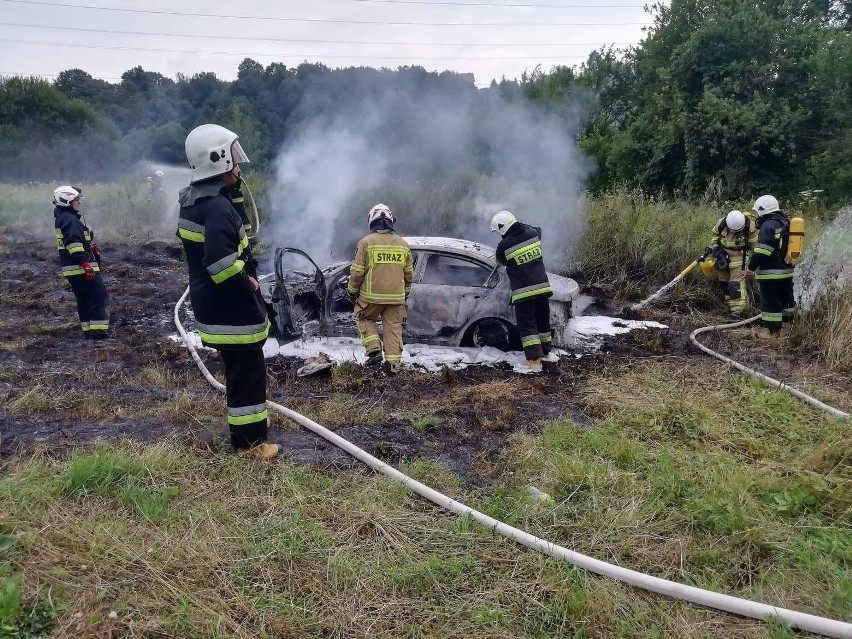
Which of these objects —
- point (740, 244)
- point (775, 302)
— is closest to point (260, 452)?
point (775, 302)

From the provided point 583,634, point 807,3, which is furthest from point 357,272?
point 807,3

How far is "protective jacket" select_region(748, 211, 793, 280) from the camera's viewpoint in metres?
7.42

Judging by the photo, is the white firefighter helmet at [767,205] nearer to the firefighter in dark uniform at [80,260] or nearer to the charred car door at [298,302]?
the charred car door at [298,302]

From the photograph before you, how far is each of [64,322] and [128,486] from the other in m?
6.41

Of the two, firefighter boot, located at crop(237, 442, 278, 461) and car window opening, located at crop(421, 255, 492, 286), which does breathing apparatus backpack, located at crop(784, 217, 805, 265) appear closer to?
car window opening, located at crop(421, 255, 492, 286)

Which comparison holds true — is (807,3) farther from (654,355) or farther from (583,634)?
(583,634)

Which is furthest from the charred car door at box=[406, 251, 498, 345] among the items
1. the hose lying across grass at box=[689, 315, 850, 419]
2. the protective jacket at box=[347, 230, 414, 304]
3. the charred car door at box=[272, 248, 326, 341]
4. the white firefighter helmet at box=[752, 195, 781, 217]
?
the white firefighter helmet at box=[752, 195, 781, 217]

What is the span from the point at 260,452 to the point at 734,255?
7554mm

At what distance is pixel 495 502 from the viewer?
3611 mm

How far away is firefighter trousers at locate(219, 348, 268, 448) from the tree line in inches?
471

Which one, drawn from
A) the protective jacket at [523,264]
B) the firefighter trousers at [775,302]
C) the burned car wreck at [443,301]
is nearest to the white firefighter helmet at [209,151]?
the burned car wreck at [443,301]

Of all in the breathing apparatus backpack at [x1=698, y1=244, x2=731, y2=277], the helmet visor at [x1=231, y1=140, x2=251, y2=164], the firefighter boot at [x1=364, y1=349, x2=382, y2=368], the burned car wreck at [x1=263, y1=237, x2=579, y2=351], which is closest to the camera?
the helmet visor at [x1=231, y1=140, x2=251, y2=164]

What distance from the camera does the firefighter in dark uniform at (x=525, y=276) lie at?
21.6ft

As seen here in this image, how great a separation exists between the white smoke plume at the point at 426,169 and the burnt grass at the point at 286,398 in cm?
464
